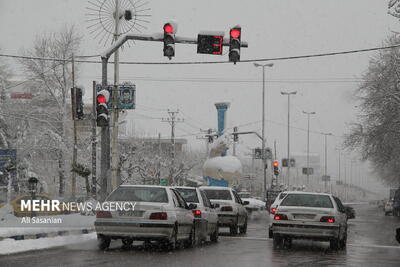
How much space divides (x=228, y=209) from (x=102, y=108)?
20.6ft

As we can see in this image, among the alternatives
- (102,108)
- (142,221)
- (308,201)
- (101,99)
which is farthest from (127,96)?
(142,221)

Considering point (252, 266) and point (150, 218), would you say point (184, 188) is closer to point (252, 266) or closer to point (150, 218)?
point (150, 218)

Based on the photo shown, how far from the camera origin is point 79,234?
20984mm

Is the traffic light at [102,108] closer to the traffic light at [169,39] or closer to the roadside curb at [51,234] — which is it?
the traffic light at [169,39]

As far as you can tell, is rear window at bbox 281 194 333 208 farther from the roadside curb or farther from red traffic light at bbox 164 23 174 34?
the roadside curb

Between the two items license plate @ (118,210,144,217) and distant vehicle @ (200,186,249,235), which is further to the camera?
distant vehicle @ (200,186,249,235)

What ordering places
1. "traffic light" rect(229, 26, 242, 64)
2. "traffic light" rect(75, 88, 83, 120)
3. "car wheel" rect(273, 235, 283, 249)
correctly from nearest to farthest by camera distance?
"car wheel" rect(273, 235, 283, 249), "traffic light" rect(229, 26, 242, 64), "traffic light" rect(75, 88, 83, 120)

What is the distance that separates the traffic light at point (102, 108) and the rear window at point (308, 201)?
507 cm

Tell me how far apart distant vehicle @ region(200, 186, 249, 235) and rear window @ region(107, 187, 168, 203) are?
726 centimetres

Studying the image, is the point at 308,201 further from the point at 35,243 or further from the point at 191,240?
the point at 35,243

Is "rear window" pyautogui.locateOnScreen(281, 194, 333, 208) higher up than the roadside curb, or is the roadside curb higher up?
"rear window" pyautogui.locateOnScreen(281, 194, 333, 208)

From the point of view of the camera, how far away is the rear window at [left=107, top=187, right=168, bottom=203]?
16.0m

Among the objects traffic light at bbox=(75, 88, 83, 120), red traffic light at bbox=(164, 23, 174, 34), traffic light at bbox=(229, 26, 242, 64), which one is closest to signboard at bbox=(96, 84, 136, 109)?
traffic light at bbox=(75, 88, 83, 120)

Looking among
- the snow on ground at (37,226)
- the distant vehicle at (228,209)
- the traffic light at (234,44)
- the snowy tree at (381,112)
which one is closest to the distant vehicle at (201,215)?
the distant vehicle at (228,209)
